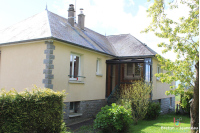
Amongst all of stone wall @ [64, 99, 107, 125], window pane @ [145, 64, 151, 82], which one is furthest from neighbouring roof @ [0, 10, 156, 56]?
stone wall @ [64, 99, 107, 125]

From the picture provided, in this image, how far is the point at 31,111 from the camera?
6398 mm

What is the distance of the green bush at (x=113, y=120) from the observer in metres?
8.73

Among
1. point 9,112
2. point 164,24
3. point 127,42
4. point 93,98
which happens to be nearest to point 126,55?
point 127,42

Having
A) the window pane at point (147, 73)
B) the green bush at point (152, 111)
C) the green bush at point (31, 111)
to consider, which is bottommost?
the green bush at point (152, 111)

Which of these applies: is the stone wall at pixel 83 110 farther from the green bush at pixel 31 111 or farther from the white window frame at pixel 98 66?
the green bush at pixel 31 111

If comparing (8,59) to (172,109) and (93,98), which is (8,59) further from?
(172,109)

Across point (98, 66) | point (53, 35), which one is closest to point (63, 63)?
point (53, 35)

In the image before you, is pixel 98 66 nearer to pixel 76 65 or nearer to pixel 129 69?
pixel 76 65

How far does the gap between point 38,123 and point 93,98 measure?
6807mm

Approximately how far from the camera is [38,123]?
659 cm

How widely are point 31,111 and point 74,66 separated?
5.77 m

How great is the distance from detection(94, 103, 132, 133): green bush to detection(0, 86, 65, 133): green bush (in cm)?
210

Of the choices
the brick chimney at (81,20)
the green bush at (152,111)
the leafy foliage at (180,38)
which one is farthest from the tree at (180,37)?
the brick chimney at (81,20)

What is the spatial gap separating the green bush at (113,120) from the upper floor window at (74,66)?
3.47m
